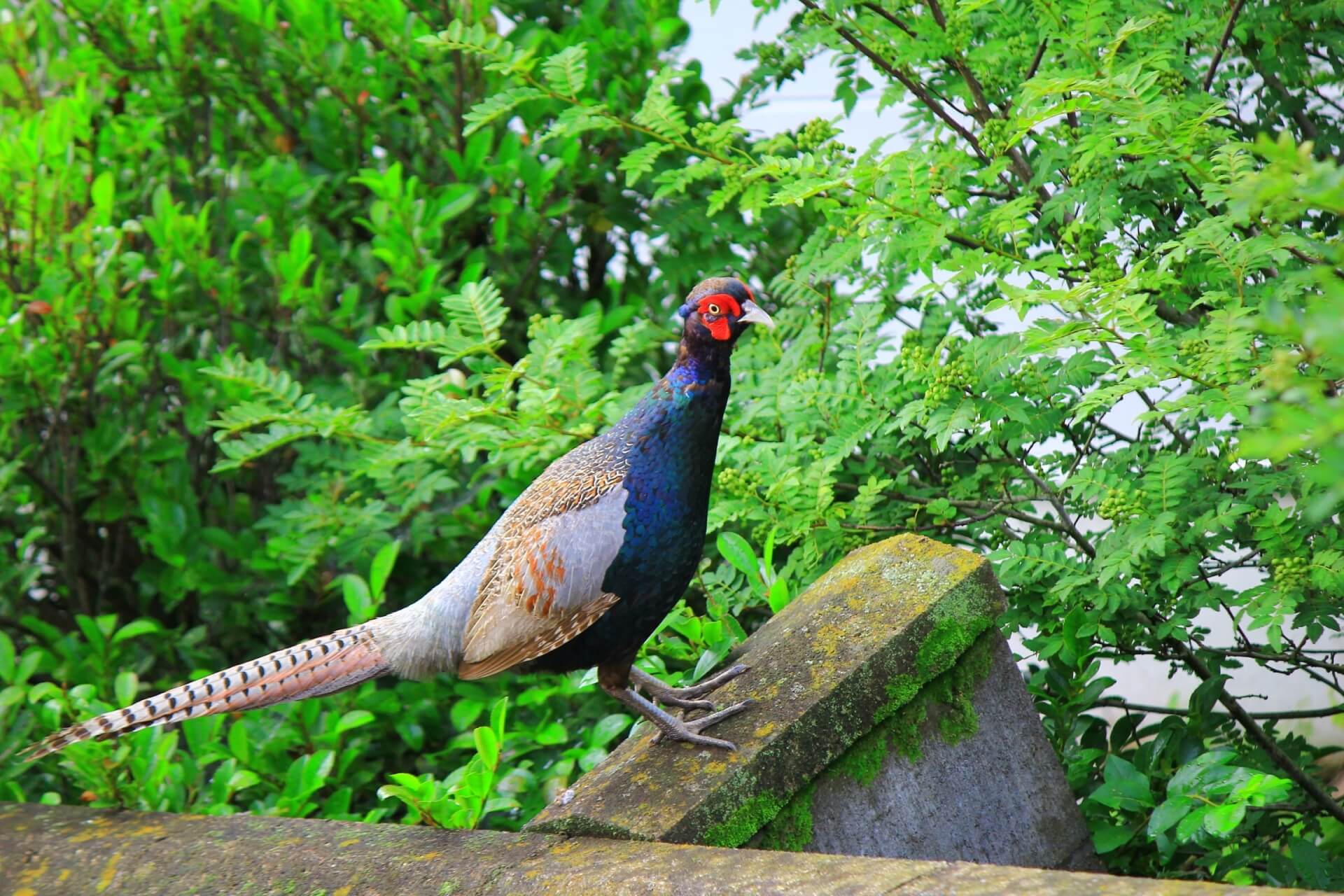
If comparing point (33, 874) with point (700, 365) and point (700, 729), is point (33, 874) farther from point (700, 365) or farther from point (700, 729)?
point (700, 365)

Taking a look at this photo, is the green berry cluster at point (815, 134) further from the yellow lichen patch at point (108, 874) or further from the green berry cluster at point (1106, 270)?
the yellow lichen patch at point (108, 874)

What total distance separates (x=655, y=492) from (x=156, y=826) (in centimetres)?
127

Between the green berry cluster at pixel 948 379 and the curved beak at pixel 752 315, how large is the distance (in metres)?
0.38

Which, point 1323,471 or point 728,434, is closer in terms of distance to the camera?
point 1323,471

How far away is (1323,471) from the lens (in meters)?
1.30

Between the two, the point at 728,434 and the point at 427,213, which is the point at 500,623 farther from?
the point at 427,213

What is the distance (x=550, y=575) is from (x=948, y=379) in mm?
982

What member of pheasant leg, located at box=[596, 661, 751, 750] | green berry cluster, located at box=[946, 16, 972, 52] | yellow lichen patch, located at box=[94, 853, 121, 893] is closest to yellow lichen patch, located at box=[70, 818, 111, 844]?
yellow lichen patch, located at box=[94, 853, 121, 893]

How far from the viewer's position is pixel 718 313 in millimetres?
2869

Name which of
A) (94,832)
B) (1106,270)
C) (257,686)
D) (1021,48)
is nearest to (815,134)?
(1021,48)

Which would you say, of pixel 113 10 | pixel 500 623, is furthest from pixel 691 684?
pixel 113 10

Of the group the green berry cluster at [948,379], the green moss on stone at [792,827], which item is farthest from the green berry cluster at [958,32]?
the green moss on stone at [792,827]

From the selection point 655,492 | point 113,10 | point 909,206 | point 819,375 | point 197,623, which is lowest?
point 197,623

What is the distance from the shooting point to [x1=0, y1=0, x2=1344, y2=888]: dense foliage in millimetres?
2584
